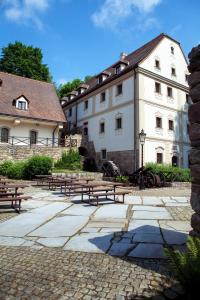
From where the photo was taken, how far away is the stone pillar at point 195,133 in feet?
13.5

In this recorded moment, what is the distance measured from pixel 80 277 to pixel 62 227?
281cm

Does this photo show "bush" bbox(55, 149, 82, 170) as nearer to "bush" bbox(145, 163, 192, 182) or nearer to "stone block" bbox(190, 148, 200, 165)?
"bush" bbox(145, 163, 192, 182)

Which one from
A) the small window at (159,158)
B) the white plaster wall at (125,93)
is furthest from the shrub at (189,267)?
the small window at (159,158)

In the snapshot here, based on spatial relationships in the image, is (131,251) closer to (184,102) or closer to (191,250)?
(191,250)

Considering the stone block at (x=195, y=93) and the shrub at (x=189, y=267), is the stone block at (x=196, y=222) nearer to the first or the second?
the shrub at (x=189, y=267)

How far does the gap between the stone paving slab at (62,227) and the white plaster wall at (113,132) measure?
17.1 metres

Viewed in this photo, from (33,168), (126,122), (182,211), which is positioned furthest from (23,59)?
(182,211)

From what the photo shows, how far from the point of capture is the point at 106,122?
91.5 feet

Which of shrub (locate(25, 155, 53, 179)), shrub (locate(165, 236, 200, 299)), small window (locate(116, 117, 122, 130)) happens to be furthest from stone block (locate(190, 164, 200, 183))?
small window (locate(116, 117, 122, 130))

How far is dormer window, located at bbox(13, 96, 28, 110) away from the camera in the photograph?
27.2 meters

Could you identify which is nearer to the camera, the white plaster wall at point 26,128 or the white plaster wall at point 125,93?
the white plaster wall at point 125,93

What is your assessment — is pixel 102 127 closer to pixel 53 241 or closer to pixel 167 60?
pixel 167 60

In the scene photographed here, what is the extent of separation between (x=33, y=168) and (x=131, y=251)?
1560 centimetres

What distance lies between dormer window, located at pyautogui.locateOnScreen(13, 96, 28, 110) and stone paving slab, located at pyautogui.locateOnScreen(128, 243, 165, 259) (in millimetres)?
24547
